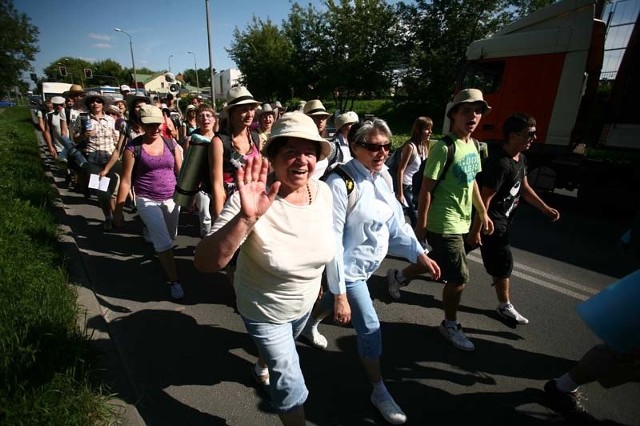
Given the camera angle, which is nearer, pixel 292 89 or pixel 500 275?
pixel 500 275

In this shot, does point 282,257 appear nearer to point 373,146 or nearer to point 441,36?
point 373,146

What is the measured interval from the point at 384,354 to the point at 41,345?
2.40m

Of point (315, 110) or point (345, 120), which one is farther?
point (315, 110)

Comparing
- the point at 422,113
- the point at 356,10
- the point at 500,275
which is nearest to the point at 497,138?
the point at 500,275

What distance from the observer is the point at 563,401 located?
223 cm

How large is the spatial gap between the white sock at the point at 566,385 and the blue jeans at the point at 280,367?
5.63ft

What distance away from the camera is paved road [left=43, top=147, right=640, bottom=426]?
2262mm

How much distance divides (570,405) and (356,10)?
2741 centimetres

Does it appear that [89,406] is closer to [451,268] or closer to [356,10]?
[451,268]

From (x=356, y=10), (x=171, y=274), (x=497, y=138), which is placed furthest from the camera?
(x=356, y=10)

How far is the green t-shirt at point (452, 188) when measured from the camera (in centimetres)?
278

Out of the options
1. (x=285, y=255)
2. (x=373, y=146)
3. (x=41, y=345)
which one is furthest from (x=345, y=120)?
(x=41, y=345)

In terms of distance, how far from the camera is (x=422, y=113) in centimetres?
2555

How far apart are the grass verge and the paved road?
30 cm
